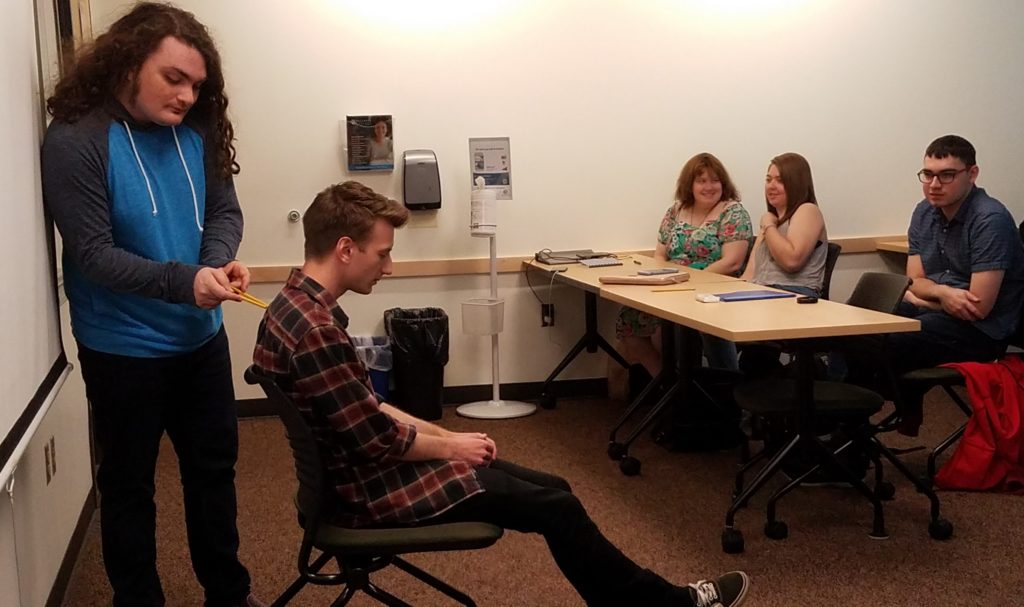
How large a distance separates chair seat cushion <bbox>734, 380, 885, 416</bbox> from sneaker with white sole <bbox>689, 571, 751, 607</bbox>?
885 millimetres

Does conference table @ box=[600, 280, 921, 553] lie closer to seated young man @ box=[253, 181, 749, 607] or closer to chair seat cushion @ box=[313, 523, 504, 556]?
seated young man @ box=[253, 181, 749, 607]

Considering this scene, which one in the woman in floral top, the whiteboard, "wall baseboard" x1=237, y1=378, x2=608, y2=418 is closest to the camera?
the whiteboard

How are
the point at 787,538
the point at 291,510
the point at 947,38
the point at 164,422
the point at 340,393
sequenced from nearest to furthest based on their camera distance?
1. the point at 340,393
2. the point at 164,422
3. the point at 787,538
4. the point at 291,510
5. the point at 947,38

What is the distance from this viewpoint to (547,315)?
512 centimetres

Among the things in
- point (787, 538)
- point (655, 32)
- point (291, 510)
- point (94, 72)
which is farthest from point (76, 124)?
point (655, 32)

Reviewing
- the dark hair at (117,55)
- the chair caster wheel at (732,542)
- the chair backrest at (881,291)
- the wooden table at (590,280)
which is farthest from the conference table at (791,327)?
the dark hair at (117,55)

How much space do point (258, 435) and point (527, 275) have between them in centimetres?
157

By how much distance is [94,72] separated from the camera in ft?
6.57

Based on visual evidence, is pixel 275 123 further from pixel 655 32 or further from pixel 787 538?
pixel 787 538

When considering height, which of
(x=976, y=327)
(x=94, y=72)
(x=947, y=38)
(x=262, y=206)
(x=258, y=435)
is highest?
(x=947, y=38)

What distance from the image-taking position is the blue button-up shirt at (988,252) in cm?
358

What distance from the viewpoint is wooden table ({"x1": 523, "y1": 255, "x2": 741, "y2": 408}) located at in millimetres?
4137

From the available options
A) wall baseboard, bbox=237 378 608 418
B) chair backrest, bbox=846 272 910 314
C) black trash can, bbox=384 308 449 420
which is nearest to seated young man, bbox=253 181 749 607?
chair backrest, bbox=846 272 910 314

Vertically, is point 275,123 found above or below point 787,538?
above
